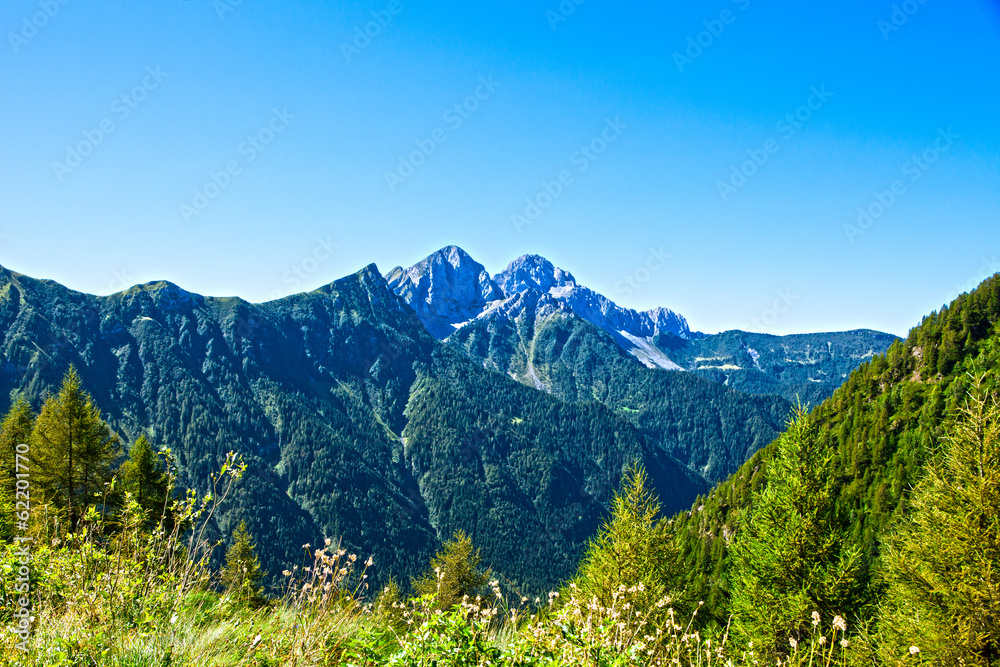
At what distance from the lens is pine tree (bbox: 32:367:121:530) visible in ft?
69.7

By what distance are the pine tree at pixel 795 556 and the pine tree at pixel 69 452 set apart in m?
24.9

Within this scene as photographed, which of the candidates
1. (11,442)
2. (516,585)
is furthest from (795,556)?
(11,442)

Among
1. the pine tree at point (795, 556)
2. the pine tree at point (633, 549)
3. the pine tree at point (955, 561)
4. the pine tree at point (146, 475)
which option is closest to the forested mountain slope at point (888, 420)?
the pine tree at point (633, 549)


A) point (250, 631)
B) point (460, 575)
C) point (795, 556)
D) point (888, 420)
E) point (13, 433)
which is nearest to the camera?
point (250, 631)

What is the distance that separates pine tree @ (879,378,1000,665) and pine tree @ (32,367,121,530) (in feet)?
89.8

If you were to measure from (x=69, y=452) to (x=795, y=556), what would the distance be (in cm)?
2771

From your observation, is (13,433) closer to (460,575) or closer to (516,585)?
(460,575)

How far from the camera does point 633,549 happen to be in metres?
16.8

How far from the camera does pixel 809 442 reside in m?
16.4

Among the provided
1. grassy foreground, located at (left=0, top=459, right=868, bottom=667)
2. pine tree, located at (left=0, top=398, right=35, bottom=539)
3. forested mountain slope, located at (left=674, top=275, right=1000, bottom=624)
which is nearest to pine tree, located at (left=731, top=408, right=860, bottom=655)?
grassy foreground, located at (left=0, top=459, right=868, bottom=667)

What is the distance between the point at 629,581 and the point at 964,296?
129 m

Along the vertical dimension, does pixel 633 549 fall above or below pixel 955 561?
below

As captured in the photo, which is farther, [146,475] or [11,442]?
[146,475]

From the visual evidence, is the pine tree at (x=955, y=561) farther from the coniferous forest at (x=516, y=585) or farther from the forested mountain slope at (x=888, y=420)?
the forested mountain slope at (x=888, y=420)
